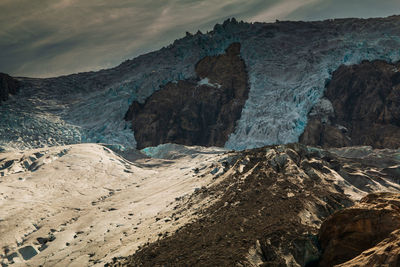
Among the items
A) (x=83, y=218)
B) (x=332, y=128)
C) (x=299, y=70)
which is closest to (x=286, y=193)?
(x=83, y=218)

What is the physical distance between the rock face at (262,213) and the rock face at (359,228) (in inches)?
32.0

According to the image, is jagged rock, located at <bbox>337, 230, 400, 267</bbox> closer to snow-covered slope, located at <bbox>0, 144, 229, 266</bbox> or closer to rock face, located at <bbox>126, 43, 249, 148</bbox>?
snow-covered slope, located at <bbox>0, 144, 229, 266</bbox>

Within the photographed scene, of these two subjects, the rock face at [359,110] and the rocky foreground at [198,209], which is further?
the rock face at [359,110]

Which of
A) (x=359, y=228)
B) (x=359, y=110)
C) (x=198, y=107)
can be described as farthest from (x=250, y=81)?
(x=359, y=228)

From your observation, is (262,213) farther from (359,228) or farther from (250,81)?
(250,81)

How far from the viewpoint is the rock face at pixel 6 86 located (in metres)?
74.1

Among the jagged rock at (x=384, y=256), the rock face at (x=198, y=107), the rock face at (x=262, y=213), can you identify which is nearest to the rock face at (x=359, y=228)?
the rock face at (x=262, y=213)

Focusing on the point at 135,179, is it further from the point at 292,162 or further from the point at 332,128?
the point at 332,128

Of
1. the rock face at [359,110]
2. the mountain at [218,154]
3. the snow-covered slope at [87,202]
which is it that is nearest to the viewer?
the mountain at [218,154]

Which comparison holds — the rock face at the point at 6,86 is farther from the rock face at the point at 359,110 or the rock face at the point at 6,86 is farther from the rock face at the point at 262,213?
the rock face at the point at 262,213

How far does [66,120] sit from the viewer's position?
69438mm

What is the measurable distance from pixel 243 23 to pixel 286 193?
212 ft

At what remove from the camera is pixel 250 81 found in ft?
235

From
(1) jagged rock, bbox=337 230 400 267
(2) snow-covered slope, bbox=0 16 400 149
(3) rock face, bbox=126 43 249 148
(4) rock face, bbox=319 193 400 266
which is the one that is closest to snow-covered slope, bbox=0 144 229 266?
(4) rock face, bbox=319 193 400 266
